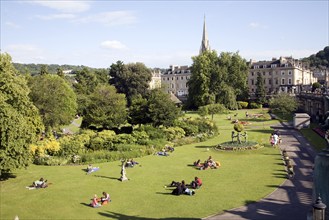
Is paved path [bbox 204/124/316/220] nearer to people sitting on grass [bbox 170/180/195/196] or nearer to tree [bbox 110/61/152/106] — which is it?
people sitting on grass [bbox 170/180/195/196]

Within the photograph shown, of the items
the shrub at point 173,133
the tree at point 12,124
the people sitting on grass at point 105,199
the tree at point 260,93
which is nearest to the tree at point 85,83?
the tree at point 260,93

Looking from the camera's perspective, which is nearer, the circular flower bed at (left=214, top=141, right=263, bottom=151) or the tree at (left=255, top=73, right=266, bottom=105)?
the circular flower bed at (left=214, top=141, right=263, bottom=151)

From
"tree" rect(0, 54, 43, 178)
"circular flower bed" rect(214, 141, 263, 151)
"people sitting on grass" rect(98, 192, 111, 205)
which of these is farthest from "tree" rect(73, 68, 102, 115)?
"people sitting on grass" rect(98, 192, 111, 205)

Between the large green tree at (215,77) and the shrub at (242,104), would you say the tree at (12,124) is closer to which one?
the large green tree at (215,77)

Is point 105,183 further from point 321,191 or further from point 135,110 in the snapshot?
point 135,110

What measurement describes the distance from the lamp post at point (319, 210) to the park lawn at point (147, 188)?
35.3 ft

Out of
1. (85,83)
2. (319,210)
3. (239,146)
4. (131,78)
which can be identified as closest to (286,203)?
(319,210)

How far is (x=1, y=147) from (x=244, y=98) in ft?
274

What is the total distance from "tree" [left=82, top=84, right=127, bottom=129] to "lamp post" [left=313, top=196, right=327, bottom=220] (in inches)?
1733

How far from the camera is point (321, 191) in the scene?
1004 centimetres

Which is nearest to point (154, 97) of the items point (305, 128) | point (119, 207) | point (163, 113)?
point (163, 113)

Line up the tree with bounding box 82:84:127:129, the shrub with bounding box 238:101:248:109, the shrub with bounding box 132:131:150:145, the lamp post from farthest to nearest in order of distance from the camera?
the shrub with bounding box 238:101:248:109 < the tree with bounding box 82:84:127:129 < the shrub with bounding box 132:131:150:145 < the lamp post

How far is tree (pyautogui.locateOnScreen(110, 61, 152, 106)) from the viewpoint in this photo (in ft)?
328

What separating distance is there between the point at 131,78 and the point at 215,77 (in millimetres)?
23485
